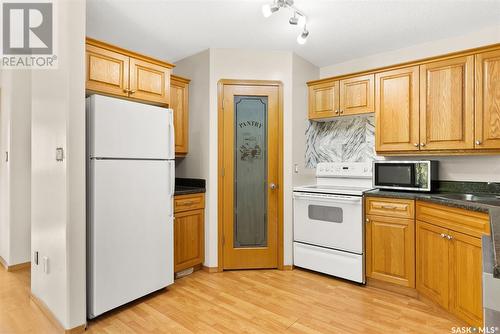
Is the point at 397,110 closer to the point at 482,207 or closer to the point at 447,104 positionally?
the point at 447,104

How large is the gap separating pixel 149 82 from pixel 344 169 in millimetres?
2385

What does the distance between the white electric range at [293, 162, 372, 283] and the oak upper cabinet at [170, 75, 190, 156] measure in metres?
1.43

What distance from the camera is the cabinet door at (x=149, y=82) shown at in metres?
2.66

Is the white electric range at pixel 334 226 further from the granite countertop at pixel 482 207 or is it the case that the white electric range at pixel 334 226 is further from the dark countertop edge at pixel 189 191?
the dark countertop edge at pixel 189 191

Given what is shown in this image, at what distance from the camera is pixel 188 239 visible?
3080 millimetres

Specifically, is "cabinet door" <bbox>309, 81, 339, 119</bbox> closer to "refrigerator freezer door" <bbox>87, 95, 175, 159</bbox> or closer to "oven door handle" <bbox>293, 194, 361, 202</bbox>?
"oven door handle" <bbox>293, 194, 361, 202</bbox>

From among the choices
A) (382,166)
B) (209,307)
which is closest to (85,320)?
(209,307)

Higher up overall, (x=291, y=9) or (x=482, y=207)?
(x=291, y=9)

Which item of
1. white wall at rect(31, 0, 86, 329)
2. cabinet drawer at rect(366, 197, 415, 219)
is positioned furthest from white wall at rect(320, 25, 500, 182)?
white wall at rect(31, 0, 86, 329)

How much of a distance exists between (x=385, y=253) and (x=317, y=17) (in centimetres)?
227

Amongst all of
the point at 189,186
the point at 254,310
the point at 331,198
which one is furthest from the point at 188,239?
the point at 331,198

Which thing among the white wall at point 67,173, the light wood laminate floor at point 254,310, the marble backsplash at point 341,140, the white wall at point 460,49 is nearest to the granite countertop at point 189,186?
the light wood laminate floor at point 254,310

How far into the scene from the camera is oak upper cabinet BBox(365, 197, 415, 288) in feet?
8.55

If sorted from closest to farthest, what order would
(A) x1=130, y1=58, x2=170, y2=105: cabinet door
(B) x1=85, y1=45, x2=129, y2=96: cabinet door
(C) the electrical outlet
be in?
(C) the electrical outlet → (B) x1=85, y1=45, x2=129, y2=96: cabinet door → (A) x1=130, y1=58, x2=170, y2=105: cabinet door
